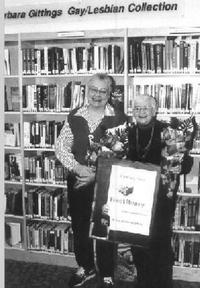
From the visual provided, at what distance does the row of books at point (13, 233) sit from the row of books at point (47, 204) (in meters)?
0.15

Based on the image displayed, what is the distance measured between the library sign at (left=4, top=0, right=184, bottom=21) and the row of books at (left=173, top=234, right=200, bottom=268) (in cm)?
147

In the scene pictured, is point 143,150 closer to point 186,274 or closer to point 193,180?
point 193,180

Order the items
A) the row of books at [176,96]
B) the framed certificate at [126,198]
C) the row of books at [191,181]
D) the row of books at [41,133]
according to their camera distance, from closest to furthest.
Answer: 1. the framed certificate at [126,198]
2. the row of books at [176,96]
3. the row of books at [191,181]
4. the row of books at [41,133]

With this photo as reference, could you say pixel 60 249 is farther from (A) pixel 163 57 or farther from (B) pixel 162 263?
(A) pixel 163 57

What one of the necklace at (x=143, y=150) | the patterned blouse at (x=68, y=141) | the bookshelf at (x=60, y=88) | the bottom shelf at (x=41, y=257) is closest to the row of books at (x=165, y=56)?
the bookshelf at (x=60, y=88)

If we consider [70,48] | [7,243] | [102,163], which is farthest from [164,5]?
[7,243]

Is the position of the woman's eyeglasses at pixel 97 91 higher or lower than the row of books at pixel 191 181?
Result: higher

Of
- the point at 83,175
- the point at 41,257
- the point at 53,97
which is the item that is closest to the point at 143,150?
the point at 83,175

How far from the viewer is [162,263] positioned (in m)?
2.12

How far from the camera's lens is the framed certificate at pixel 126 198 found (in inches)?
74.5

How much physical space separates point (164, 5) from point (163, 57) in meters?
0.37

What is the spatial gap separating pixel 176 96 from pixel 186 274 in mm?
1152

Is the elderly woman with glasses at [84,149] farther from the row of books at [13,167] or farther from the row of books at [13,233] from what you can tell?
the row of books at [13,233]

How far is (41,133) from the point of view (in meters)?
2.50
